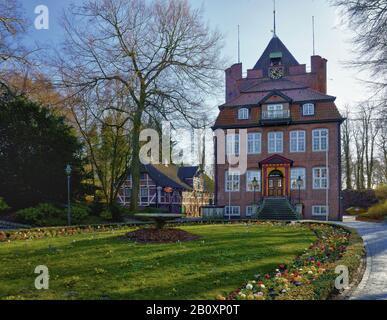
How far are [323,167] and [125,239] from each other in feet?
73.6

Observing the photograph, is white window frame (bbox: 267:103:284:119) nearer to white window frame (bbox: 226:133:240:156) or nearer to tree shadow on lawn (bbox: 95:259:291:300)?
white window frame (bbox: 226:133:240:156)

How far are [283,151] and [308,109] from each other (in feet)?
13.3

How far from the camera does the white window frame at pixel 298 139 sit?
31922 mm

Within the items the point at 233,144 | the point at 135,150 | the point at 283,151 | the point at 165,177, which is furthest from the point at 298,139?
the point at 165,177

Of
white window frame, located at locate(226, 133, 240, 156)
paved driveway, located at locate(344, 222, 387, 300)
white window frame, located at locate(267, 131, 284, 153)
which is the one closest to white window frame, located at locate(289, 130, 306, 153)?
white window frame, located at locate(267, 131, 284, 153)

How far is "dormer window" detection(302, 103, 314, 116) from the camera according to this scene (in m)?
32.1

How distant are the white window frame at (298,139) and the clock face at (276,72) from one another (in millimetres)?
7475

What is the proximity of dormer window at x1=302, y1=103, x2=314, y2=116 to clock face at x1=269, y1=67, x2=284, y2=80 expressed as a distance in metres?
5.99

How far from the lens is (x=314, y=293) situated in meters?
5.88

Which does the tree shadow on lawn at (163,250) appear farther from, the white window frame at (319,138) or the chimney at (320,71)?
the chimney at (320,71)

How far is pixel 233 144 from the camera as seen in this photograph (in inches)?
1316

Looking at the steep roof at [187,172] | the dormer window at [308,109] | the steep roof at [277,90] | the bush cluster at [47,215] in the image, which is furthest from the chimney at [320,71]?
the bush cluster at [47,215]

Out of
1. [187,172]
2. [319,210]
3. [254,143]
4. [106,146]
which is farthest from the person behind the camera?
[187,172]

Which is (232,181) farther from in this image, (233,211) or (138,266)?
(138,266)
